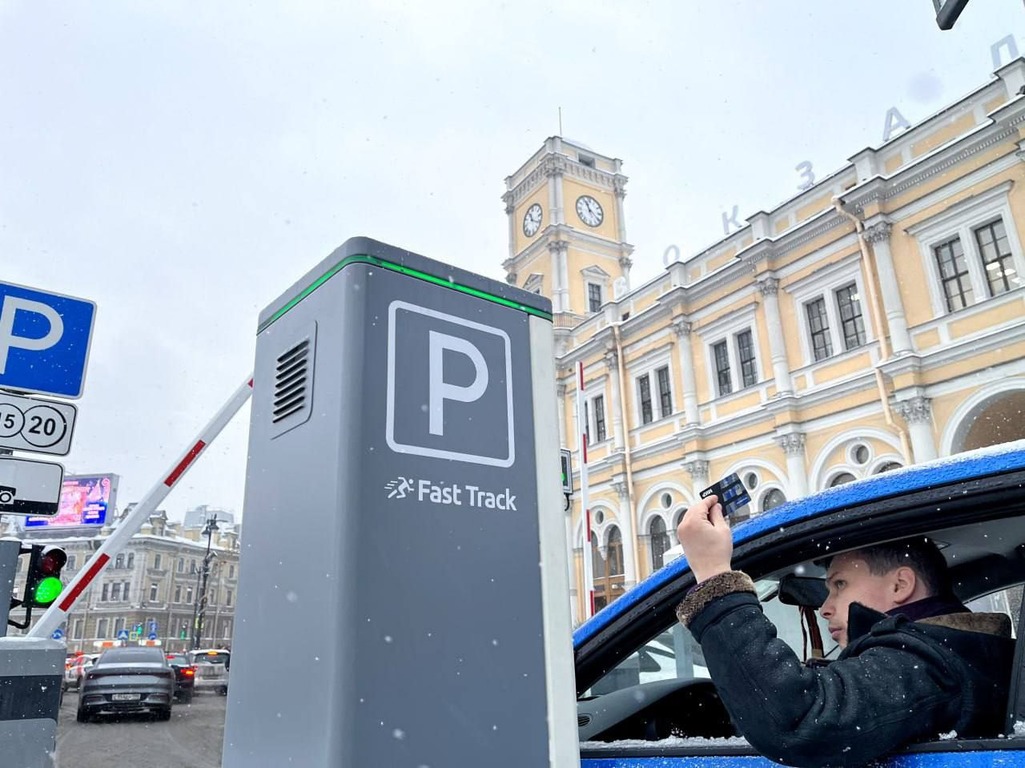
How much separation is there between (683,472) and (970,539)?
2152 centimetres

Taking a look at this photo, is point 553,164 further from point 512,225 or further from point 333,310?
point 333,310

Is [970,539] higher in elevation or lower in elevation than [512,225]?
lower

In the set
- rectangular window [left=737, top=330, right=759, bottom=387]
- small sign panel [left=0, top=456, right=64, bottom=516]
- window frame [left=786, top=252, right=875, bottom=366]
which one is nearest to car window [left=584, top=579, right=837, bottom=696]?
small sign panel [left=0, top=456, right=64, bottom=516]

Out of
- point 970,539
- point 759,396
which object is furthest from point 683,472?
point 970,539

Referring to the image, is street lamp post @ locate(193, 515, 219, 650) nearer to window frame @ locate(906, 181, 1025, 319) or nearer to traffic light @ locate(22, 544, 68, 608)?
window frame @ locate(906, 181, 1025, 319)

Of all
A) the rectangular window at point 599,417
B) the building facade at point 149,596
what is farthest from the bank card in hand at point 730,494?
the building facade at point 149,596

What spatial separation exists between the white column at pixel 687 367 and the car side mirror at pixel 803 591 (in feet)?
68.9

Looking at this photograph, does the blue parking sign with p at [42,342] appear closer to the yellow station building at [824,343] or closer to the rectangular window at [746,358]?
the yellow station building at [824,343]

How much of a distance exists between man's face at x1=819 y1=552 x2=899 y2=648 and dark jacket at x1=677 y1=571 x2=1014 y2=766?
15 centimetres

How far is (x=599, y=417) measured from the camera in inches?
1050

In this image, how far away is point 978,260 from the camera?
16.2 meters

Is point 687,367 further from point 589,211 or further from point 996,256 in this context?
point 589,211

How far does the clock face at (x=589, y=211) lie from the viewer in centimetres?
3309

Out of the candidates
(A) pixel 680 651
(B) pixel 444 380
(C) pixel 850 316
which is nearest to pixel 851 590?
(A) pixel 680 651
